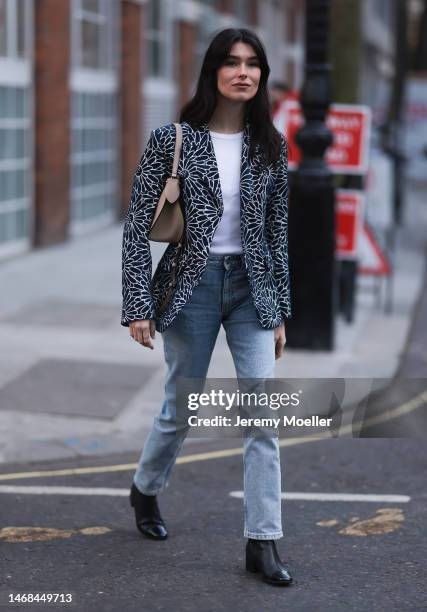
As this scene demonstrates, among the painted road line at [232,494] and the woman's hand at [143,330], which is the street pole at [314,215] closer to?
the painted road line at [232,494]

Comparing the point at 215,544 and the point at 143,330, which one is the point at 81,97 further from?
the point at 143,330

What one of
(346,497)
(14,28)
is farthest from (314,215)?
(14,28)

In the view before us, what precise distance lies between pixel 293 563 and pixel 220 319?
103cm

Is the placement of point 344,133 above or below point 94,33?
below

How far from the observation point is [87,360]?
28.5ft

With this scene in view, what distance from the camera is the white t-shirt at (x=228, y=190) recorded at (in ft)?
14.0

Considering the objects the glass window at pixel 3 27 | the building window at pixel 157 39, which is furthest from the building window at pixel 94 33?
the glass window at pixel 3 27

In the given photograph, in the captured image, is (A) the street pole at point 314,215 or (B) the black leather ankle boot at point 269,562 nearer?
(B) the black leather ankle boot at point 269,562

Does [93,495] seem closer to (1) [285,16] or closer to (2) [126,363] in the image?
(2) [126,363]

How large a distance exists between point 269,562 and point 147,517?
2.41ft

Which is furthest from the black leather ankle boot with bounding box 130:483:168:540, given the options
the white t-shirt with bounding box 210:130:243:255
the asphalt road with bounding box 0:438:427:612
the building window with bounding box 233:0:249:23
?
the building window with bounding box 233:0:249:23

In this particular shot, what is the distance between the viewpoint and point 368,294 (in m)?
13.1

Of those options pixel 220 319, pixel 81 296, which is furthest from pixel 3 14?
pixel 220 319

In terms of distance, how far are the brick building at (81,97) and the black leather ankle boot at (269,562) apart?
10.7 m
